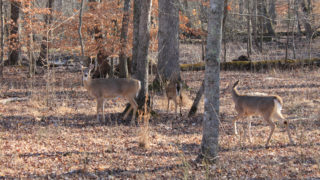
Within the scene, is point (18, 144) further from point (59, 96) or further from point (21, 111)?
point (59, 96)

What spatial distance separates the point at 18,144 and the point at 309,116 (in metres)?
7.00

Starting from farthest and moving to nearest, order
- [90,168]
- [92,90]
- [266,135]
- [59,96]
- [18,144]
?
[59,96]
[92,90]
[266,135]
[18,144]
[90,168]

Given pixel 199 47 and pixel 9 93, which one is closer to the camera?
pixel 9 93

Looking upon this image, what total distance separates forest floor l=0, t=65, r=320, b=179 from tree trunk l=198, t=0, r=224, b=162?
1.10ft

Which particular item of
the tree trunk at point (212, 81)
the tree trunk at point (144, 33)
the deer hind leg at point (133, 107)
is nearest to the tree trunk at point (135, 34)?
the tree trunk at point (144, 33)

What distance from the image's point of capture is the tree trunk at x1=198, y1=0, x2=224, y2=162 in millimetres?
5781

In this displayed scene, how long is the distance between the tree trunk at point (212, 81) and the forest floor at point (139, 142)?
0.34 m

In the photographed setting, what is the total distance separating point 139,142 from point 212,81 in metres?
2.29

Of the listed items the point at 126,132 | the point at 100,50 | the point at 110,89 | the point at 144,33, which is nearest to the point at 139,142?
the point at 126,132

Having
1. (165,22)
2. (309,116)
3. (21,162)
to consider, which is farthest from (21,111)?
(309,116)

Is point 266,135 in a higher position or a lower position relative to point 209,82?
lower

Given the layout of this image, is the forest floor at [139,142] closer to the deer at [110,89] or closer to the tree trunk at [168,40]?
the deer at [110,89]

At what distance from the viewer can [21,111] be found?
10.9 meters

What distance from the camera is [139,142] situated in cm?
746
